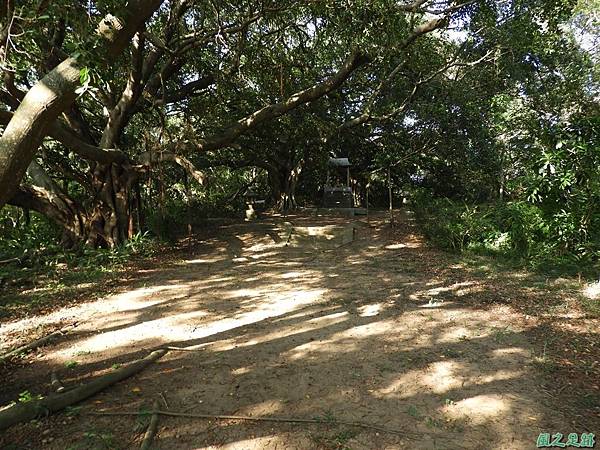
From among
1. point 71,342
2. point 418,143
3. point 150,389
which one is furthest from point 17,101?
point 418,143

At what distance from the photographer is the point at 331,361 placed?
3.94m

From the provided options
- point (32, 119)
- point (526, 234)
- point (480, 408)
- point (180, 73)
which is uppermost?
point (180, 73)

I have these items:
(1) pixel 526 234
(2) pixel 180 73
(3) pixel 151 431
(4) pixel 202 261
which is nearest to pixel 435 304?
(1) pixel 526 234

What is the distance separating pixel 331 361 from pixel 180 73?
11312 mm

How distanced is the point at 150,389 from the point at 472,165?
17.3 metres

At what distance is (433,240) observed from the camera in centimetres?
952

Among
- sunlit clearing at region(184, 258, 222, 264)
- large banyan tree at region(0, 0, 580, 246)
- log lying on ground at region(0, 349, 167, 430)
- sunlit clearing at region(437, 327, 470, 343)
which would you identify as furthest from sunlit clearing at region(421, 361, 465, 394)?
sunlit clearing at region(184, 258, 222, 264)

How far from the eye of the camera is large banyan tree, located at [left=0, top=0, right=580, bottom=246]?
4.29 metres

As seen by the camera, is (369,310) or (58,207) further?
(58,207)

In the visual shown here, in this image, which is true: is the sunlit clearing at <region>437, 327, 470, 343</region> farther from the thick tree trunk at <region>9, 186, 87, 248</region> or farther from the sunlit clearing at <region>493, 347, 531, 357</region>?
the thick tree trunk at <region>9, 186, 87, 248</region>

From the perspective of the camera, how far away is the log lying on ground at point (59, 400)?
2768 millimetres

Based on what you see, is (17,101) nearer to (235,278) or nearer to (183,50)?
(183,50)

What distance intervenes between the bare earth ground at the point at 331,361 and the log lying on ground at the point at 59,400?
74 mm

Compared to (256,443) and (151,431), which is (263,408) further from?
(151,431)
